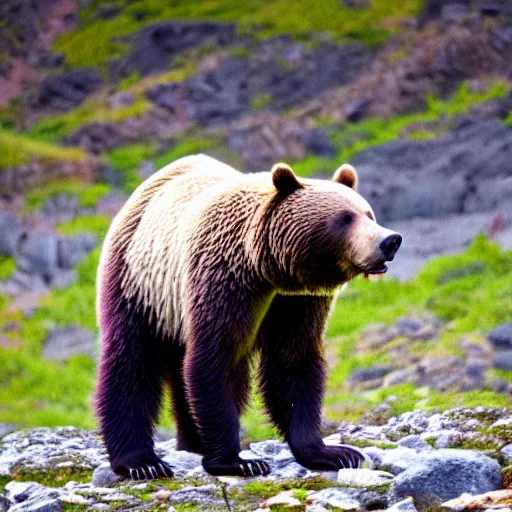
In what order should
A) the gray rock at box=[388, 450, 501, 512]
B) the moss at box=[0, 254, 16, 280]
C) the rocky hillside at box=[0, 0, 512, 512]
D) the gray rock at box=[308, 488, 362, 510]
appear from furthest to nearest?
the moss at box=[0, 254, 16, 280] < the rocky hillside at box=[0, 0, 512, 512] < the gray rock at box=[308, 488, 362, 510] < the gray rock at box=[388, 450, 501, 512]

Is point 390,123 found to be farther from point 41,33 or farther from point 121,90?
point 41,33

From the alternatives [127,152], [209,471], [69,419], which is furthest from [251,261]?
[127,152]

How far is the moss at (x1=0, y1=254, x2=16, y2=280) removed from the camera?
561 inches

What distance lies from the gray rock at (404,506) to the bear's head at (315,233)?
1.26m

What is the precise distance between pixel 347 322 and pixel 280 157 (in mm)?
4621

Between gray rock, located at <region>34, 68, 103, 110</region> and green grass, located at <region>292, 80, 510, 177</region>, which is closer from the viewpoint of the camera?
green grass, located at <region>292, 80, 510, 177</region>

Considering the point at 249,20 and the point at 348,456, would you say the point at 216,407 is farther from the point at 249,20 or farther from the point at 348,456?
the point at 249,20

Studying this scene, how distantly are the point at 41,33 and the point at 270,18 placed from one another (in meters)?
5.07

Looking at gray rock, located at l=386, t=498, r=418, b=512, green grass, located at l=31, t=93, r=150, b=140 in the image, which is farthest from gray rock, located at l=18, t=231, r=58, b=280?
gray rock, located at l=386, t=498, r=418, b=512

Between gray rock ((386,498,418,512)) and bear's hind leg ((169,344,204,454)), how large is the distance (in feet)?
6.93

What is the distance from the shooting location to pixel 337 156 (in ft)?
50.8

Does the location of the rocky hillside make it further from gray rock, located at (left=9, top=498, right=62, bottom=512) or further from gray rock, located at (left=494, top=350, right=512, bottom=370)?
gray rock, located at (left=9, top=498, right=62, bottom=512)

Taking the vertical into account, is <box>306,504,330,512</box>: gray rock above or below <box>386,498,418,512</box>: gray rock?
below

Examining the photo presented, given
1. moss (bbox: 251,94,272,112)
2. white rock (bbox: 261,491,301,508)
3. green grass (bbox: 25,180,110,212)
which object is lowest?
white rock (bbox: 261,491,301,508)
